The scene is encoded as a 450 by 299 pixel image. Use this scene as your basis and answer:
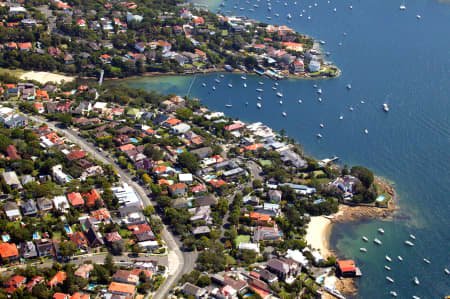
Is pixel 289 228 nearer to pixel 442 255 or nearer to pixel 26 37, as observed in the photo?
pixel 442 255

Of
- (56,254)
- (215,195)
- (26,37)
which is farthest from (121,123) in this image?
(26,37)

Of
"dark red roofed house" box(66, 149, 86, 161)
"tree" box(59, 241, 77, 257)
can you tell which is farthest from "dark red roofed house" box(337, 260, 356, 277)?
"dark red roofed house" box(66, 149, 86, 161)

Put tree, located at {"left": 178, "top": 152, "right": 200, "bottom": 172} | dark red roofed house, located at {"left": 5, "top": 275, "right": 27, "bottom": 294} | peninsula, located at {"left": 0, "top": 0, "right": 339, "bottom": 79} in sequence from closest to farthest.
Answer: dark red roofed house, located at {"left": 5, "top": 275, "right": 27, "bottom": 294}, tree, located at {"left": 178, "top": 152, "right": 200, "bottom": 172}, peninsula, located at {"left": 0, "top": 0, "right": 339, "bottom": 79}

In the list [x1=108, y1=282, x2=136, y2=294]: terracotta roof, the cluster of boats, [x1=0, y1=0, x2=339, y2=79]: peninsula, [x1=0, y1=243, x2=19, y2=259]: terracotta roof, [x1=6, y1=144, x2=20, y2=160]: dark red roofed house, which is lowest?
the cluster of boats

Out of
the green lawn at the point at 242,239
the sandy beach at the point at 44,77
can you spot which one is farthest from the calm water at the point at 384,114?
the sandy beach at the point at 44,77

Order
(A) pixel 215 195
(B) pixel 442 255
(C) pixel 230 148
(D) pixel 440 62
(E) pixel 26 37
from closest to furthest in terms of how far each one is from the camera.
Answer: (B) pixel 442 255
(A) pixel 215 195
(C) pixel 230 148
(E) pixel 26 37
(D) pixel 440 62

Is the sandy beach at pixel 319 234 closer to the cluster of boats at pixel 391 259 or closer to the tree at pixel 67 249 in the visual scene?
the cluster of boats at pixel 391 259

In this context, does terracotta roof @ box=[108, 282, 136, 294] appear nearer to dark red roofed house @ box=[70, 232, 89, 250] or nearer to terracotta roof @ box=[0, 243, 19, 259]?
dark red roofed house @ box=[70, 232, 89, 250]
